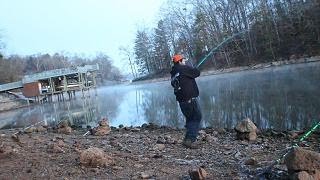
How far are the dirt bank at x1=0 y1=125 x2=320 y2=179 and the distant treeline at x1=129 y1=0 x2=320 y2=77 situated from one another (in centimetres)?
4091

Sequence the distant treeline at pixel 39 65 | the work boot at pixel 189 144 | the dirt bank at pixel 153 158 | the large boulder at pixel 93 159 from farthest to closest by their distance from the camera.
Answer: the distant treeline at pixel 39 65 < the work boot at pixel 189 144 < the large boulder at pixel 93 159 < the dirt bank at pixel 153 158

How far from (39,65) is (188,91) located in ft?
393

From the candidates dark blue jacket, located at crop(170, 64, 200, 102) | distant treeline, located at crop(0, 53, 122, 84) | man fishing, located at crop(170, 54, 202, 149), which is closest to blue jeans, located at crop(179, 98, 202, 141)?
man fishing, located at crop(170, 54, 202, 149)

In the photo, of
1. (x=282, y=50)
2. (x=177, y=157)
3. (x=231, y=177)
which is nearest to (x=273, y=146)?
(x=177, y=157)

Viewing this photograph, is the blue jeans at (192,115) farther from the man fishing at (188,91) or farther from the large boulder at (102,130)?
the large boulder at (102,130)

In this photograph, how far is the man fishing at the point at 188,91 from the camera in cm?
961

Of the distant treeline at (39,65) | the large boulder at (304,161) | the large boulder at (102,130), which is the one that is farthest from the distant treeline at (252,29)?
the large boulder at (304,161)

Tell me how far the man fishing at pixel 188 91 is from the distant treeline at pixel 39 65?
6662 centimetres

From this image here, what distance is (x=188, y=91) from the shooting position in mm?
9664

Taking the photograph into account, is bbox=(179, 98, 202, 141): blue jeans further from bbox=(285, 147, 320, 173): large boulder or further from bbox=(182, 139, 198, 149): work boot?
bbox=(285, 147, 320, 173): large boulder

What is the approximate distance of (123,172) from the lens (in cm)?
718

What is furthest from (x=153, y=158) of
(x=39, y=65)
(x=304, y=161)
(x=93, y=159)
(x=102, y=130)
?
(x=39, y=65)

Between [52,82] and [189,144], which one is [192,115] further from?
[52,82]

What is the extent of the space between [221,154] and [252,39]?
2140 inches
